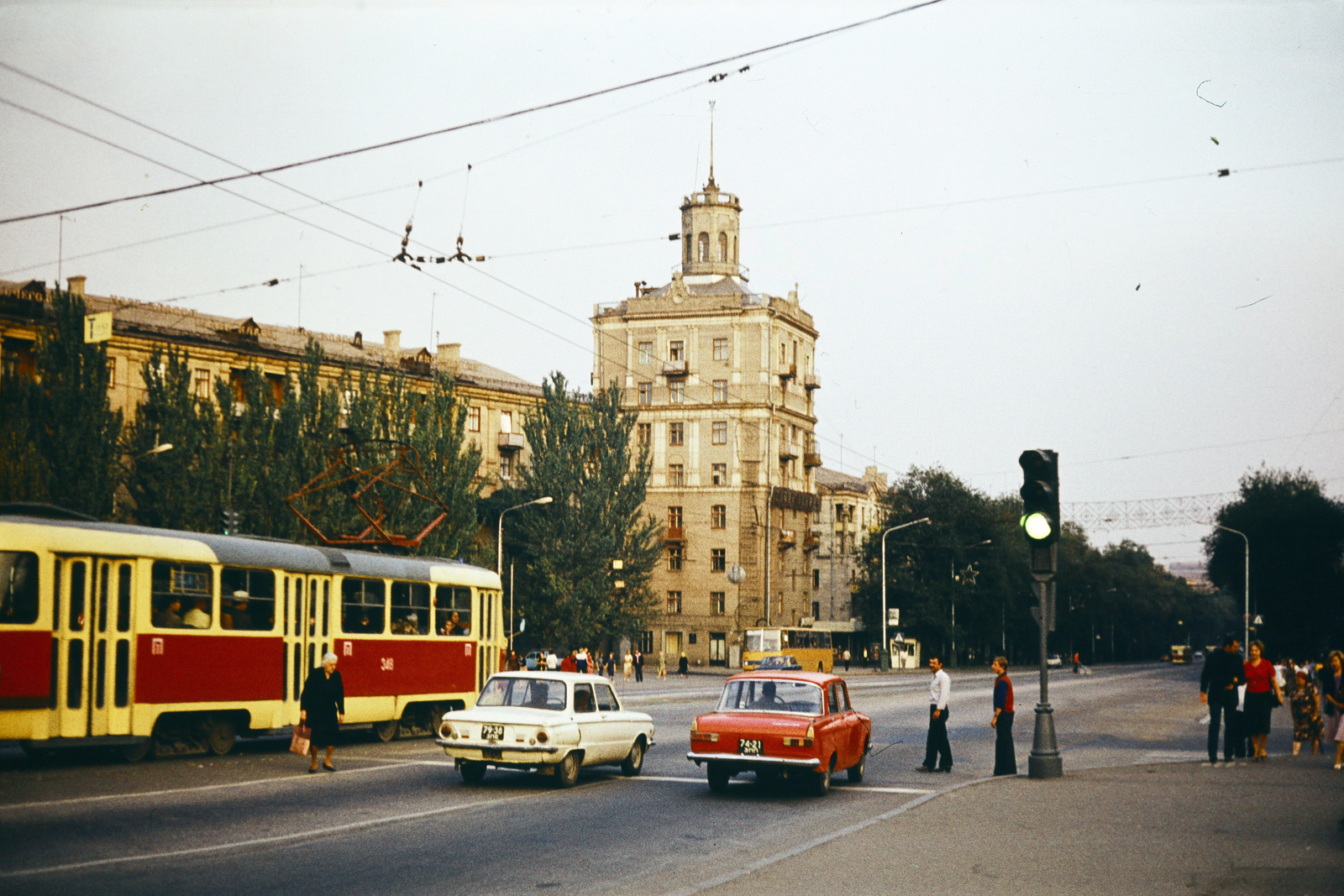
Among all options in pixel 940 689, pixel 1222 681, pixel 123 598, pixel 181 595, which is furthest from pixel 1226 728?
pixel 123 598

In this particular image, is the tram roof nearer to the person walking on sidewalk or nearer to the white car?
the white car

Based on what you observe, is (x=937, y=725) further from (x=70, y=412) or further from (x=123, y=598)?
(x=70, y=412)

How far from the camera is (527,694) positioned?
684 inches

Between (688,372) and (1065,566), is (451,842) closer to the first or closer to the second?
(688,372)

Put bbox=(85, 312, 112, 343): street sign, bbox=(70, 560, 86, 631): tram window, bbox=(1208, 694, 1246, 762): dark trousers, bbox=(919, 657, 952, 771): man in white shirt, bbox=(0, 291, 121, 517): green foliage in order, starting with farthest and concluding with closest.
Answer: bbox=(0, 291, 121, 517): green foliage < bbox=(85, 312, 112, 343): street sign < bbox=(1208, 694, 1246, 762): dark trousers < bbox=(919, 657, 952, 771): man in white shirt < bbox=(70, 560, 86, 631): tram window

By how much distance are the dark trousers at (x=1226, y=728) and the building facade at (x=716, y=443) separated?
68985 mm

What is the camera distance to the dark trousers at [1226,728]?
20328mm

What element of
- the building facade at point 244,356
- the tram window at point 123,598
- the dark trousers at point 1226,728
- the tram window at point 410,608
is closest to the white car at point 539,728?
the tram window at point 123,598

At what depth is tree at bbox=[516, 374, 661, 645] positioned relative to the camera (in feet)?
222

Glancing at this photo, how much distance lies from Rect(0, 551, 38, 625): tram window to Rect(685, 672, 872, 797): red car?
8527 millimetres

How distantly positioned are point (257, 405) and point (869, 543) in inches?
2133

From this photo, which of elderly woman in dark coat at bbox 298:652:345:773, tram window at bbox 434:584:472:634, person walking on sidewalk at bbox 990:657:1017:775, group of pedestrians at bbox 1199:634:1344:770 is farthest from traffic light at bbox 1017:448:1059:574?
tram window at bbox 434:584:472:634

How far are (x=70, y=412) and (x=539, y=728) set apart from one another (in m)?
34.5

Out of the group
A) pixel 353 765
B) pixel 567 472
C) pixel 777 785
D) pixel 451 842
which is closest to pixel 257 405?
pixel 567 472
